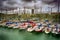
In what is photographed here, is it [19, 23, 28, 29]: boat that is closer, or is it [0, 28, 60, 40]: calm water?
[0, 28, 60, 40]: calm water

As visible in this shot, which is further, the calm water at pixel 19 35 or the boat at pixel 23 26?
the boat at pixel 23 26

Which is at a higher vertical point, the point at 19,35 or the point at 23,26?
A: the point at 23,26

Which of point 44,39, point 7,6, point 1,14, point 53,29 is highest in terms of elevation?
point 7,6

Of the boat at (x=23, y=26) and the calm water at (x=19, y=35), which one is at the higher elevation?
the boat at (x=23, y=26)

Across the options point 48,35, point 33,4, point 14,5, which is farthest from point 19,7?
point 48,35

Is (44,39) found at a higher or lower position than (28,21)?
lower

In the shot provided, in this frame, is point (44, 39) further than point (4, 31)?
No

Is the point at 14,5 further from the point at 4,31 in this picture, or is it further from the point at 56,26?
the point at 56,26

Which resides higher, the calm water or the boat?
the boat
